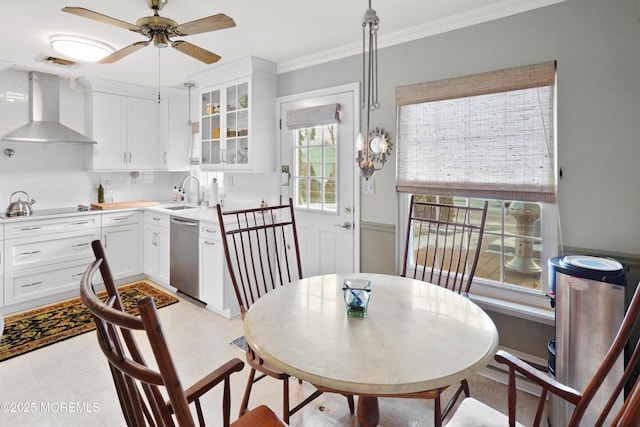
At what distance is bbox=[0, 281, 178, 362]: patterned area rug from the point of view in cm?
285

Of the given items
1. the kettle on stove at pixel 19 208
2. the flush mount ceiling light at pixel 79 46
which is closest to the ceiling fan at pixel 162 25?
the flush mount ceiling light at pixel 79 46

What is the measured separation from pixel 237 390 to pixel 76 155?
364 centimetres

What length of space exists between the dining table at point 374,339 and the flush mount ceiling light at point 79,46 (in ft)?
8.67

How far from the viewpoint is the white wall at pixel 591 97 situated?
6.28 feet

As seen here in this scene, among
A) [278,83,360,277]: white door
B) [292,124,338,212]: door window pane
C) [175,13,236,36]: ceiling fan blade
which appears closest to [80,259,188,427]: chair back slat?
[175,13,236,36]: ceiling fan blade

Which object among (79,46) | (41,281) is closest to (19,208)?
(41,281)

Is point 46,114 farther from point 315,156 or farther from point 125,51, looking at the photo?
point 315,156

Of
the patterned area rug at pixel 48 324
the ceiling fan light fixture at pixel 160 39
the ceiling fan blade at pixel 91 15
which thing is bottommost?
the patterned area rug at pixel 48 324

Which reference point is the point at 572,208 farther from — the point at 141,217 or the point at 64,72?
the point at 64,72

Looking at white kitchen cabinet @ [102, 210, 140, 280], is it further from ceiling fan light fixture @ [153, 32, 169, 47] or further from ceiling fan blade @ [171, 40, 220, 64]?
ceiling fan light fixture @ [153, 32, 169, 47]

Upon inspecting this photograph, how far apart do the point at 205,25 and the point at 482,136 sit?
184 cm

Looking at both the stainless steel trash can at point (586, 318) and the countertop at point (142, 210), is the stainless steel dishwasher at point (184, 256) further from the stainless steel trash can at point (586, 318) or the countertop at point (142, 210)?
the stainless steel trash can at point (586, 318)

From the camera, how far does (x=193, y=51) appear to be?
230 cm

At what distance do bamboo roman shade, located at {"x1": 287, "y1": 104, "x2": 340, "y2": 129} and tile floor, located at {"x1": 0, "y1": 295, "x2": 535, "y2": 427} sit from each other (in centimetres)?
202
